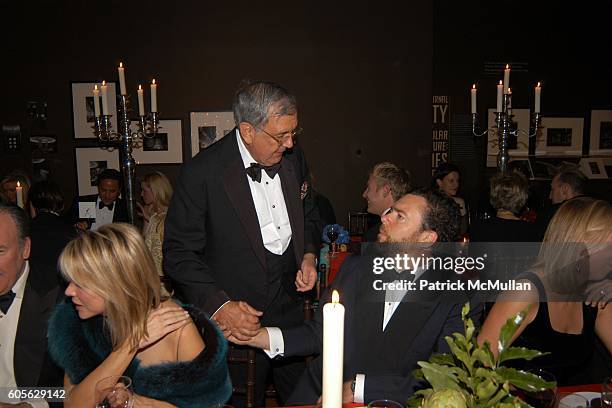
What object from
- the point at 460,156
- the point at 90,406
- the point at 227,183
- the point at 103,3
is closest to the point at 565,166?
the point at 460,156

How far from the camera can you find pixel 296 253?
8.80 feet

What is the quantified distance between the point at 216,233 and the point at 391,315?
96cm

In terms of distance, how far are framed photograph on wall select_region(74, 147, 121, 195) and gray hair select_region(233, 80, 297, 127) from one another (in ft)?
12.6

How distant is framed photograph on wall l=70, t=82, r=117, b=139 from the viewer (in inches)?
225

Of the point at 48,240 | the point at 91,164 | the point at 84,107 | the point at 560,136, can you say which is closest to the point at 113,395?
the point at 48,240

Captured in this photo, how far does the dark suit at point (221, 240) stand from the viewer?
2422 millimetres

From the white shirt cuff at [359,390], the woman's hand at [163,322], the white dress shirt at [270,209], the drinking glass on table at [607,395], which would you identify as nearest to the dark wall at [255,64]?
the white dress shirt at [270,209]

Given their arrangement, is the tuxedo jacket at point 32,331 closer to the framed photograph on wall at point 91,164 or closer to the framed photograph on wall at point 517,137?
the framed photograph on wall at point 91,164

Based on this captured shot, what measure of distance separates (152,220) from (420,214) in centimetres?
276

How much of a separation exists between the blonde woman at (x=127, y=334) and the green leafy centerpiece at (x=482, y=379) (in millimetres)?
979

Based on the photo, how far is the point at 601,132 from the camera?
21.8 feet

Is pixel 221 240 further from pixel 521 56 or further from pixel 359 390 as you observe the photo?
pixel 521 56

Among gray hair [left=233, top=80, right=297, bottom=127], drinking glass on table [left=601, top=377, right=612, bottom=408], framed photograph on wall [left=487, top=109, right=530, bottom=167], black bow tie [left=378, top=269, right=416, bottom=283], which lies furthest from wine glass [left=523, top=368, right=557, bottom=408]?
framed photograph on wall [left=487, top=109, right=530, bottom=167]

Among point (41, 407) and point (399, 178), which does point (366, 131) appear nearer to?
point (399, 178)
